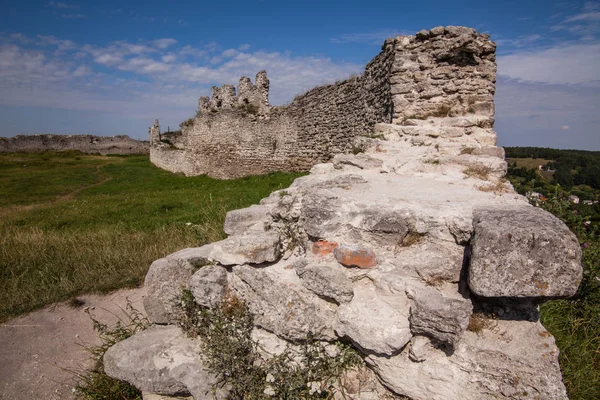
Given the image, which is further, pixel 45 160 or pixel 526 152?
pixel 45 160

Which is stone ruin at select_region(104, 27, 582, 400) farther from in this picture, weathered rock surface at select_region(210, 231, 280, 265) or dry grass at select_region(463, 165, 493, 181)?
dry grass at select_region(463, 165, 493, 181)

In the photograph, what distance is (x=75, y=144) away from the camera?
123ft

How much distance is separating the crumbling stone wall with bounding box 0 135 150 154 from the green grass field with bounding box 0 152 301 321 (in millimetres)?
23254

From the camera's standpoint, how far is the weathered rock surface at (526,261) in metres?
1.88

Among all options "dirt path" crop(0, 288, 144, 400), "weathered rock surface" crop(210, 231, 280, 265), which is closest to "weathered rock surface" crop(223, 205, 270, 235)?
"weathered rock surface" crop(210, 231, 280, 265)

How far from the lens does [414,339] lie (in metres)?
2.16

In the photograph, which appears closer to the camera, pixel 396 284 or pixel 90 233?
pixel 396 284

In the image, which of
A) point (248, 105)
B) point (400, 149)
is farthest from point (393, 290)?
point (248, 105)

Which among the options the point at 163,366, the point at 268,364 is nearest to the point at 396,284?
the point at 268,364

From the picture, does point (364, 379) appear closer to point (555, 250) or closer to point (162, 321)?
point (555, 250)

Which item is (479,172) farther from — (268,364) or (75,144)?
(75,144)

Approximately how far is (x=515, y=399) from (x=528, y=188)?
4.31 meters

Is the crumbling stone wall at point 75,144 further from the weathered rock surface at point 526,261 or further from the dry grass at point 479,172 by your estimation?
the weathered rock surface at point 526,261

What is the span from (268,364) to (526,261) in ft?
5.77
